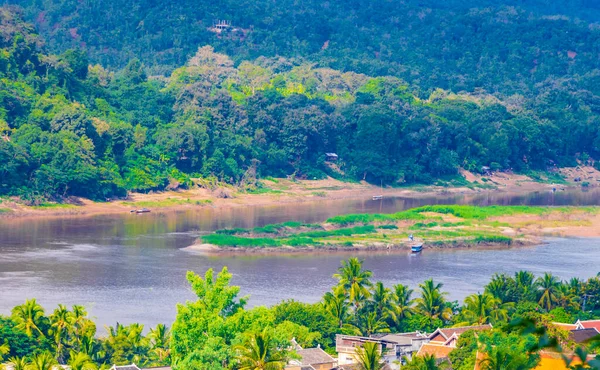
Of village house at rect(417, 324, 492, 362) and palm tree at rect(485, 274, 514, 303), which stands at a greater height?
palm tree at rect(485, 274, 514, 303)

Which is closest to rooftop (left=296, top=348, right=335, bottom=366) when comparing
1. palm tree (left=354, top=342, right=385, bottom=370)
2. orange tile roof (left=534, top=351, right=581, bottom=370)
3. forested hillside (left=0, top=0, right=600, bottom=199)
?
palm tree (left=354, top=342, right=385, bottom=370)

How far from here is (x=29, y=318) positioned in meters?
41.7

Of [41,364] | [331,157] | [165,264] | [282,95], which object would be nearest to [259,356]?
[41,364]

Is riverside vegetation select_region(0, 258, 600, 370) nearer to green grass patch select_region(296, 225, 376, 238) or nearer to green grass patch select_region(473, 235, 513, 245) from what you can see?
green grass patch select_region(296, 225, 376, 238)

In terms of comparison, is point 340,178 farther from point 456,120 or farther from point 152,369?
point 152,369

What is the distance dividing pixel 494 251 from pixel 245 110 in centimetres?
4190

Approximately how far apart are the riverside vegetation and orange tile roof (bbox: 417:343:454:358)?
80 centimetres

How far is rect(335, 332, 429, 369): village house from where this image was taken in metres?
40.4

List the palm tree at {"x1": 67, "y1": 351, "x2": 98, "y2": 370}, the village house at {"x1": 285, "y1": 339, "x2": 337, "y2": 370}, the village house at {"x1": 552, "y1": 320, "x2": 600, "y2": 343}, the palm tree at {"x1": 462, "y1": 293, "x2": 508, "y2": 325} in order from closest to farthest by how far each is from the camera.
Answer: the palm tree at {"x1": 67, "y1": 351, "x2": 98, "y2": 370}
the village house at {"x1": 552, "y1": 320, "x2": 600, "y2": 343}
the village house at {"x1": 285, "y1": 339, "x2": 337, "y2": 370}
the palm tree at {"x1": 462, "y1": 293, "x2": 508, "y2": 325}

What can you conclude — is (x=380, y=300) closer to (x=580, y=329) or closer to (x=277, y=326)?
(x=277, y=326)

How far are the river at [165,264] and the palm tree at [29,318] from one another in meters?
5.73

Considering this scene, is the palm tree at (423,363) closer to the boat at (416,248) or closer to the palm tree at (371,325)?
the palm tree at (371,325)

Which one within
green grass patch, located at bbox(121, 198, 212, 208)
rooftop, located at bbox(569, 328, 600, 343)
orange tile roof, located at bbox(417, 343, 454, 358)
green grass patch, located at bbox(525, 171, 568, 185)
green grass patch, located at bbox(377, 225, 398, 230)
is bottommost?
orange tile roof, located at bbox(417, 343, 454, 358)

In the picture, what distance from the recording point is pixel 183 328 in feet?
118
